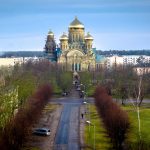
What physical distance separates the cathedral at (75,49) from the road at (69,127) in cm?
4613

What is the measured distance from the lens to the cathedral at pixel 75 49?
113000 mm

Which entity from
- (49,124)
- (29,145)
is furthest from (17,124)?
(49,124)

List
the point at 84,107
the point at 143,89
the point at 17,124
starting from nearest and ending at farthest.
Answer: the point at 17,124 → the point at 84,107 → the point at 143,89

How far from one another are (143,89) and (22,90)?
18884 mm

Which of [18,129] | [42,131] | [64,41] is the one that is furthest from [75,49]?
[18,129]

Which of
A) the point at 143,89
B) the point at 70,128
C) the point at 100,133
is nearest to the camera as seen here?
the point at 100,133

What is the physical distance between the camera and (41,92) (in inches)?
2431

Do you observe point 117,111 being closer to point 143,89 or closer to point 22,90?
point 22,90

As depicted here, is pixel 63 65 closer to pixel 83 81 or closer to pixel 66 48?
pixel 66 48

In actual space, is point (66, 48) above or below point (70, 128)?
above

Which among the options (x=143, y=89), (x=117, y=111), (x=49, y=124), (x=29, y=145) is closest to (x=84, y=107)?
(x=143, y=89)

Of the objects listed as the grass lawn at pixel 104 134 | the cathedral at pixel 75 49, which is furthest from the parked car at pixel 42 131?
the cathedral at pixel 75 49

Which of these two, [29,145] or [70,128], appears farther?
[70,128]

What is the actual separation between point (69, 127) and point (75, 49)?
69.3 meters
